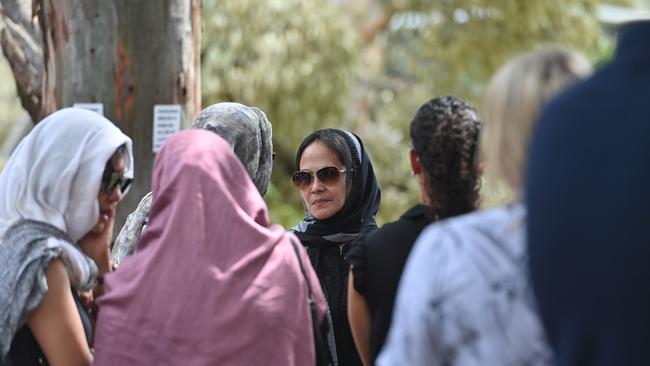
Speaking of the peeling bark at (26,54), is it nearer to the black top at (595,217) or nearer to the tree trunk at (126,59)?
the tree trunk at (126,59)

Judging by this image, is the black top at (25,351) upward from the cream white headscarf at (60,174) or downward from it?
downward

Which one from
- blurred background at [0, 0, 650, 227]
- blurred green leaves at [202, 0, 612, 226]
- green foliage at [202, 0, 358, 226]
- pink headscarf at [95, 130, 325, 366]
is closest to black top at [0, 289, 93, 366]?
pink headscarf at [95, 130, 325, 366]

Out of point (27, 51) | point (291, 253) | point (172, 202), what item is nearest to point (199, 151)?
point (172, 202)

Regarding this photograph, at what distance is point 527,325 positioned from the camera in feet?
7.57

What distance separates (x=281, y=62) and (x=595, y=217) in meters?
11.9

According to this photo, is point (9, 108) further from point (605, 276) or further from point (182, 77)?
point (605, 276)

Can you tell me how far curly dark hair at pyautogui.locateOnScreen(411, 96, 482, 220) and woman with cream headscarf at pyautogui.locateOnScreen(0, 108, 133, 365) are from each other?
847 millimetres

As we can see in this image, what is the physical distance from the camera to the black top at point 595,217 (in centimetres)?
210

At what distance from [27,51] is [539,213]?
15.0 feet

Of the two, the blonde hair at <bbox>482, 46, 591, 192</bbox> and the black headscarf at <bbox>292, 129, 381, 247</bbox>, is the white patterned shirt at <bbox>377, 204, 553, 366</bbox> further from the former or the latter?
the black headscarf at <bbox>292, 129, 381, 247</bbox>

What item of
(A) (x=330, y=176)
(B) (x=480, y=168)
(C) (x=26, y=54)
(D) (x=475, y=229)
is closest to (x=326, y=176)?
(A) (x=330, y=176)

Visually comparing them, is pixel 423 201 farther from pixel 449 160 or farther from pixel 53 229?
pixel 53 229

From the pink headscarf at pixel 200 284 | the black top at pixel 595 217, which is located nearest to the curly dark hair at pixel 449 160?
the pink headscarf at pixel 200 284

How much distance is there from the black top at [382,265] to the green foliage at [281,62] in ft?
33.9
